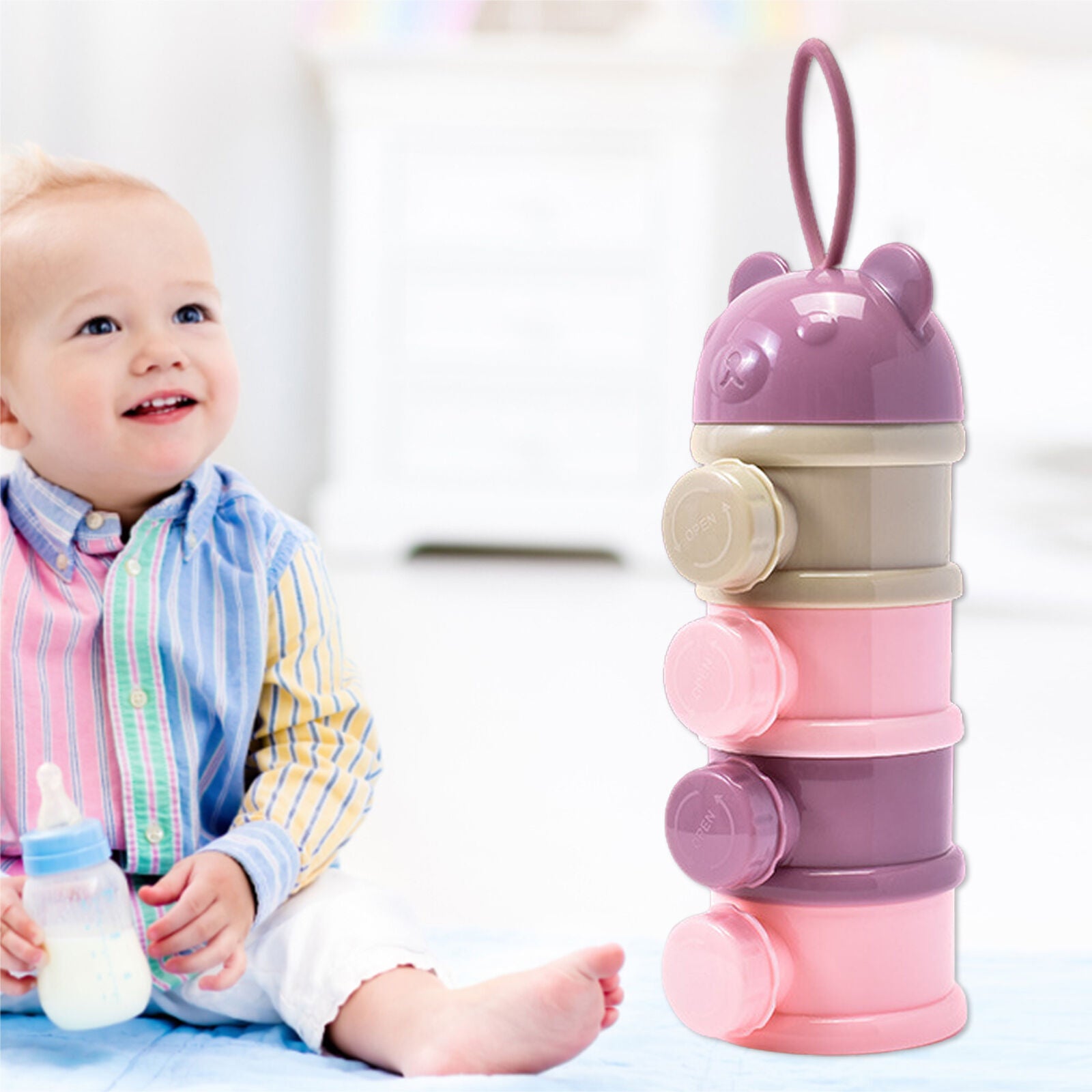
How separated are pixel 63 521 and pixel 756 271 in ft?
1.32

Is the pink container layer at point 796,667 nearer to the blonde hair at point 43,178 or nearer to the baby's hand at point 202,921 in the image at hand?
the baby's hand at point 202,921

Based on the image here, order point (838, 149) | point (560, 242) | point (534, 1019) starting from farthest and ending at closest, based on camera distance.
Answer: point (560, 242), point (838, 149), point (534, 1019)

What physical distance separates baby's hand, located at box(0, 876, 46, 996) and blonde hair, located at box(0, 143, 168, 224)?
36cm

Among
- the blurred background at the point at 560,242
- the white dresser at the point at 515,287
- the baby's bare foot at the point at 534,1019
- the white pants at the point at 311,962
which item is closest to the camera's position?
the baby's bare foot at the point at 534,1019

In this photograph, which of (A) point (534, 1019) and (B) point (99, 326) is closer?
(A) point (534, 1019)

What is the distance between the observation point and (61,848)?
28.3 inches

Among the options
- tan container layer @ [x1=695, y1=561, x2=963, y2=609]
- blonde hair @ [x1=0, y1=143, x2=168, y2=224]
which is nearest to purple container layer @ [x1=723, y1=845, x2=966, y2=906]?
tan container layer @ [x1=695, y1=561, x2=963, y2=609]

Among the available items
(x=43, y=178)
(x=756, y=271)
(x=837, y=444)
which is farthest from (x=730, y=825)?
(x=43, y=178)

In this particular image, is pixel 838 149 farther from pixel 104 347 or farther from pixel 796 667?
pixel 104 347

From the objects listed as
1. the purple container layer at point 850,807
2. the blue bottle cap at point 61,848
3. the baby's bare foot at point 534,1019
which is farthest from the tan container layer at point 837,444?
the blue bottle cap at point 61,848

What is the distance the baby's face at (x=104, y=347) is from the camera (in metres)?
0.81

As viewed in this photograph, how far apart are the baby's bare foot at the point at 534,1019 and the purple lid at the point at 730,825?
0.07m

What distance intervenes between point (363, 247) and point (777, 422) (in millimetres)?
2644

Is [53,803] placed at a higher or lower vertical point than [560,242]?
lower
